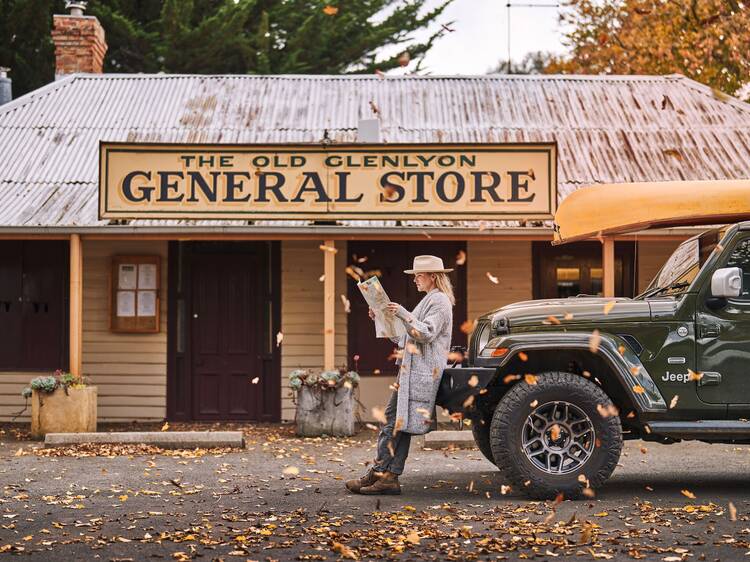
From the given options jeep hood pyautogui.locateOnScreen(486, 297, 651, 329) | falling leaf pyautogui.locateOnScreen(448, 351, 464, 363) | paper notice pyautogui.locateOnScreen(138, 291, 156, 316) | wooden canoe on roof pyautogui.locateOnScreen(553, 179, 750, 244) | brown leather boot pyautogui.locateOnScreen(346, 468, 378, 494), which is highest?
wooden canoe on roof pyautogui.locateOnScreen(553, 179, 750, 244)

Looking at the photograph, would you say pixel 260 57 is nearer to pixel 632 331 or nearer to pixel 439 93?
pixel 439 93

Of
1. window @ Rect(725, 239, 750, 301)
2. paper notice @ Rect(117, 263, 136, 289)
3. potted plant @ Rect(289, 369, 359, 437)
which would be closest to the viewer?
window @ Rect(725, 239, 750, 301)

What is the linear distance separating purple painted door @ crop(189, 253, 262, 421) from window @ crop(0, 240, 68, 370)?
1903 mm

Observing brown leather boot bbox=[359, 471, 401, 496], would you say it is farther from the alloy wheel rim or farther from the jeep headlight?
the jeep headlight

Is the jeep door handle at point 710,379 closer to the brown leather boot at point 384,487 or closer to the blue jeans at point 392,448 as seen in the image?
the blue jeans at point 392,448

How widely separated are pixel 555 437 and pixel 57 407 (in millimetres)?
7248

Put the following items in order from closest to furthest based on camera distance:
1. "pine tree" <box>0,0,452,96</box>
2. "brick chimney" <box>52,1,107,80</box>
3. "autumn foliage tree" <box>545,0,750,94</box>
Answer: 1. "brick chimney" <box>52,1,107,80</box>
2. "autumn foliage tree" <box>545,0,750,94</box>
3. "pine tree" <box>0,0,452,96</box>

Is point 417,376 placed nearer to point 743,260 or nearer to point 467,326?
point 743,260

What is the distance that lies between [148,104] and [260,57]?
30.5 ft

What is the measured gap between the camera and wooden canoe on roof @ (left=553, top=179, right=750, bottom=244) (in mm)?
9539

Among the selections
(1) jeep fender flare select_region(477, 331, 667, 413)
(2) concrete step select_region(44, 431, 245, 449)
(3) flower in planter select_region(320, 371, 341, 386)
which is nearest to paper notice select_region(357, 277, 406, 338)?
(1) jeep fender flare select_region(477, 331, 667, 413)

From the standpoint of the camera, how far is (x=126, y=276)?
15.6m

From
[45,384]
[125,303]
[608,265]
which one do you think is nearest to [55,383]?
[45,384]

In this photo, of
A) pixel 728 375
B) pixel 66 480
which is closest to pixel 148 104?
pixel 66 480
